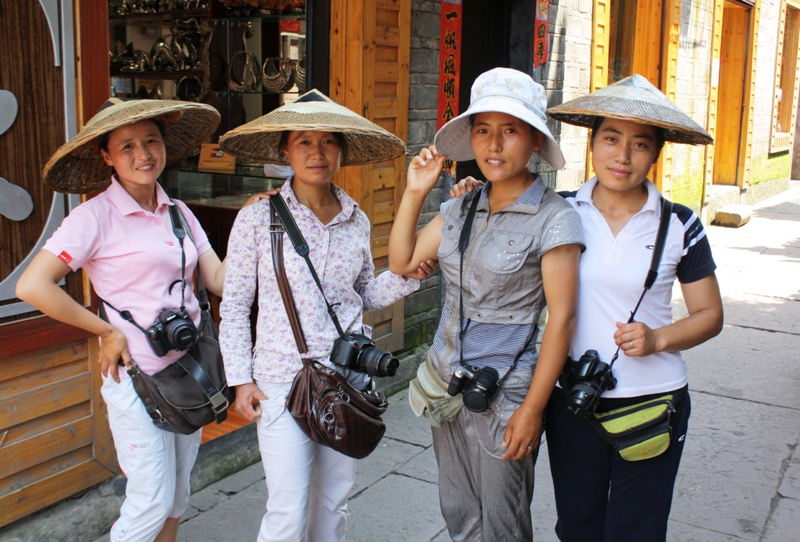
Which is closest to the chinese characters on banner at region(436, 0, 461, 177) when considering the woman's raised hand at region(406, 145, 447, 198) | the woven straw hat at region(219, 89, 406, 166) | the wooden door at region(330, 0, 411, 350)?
the wooden door at region(330, 0, 411, 350)

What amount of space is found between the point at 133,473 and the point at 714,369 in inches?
194

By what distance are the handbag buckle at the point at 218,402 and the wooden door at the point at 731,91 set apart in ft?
44.8

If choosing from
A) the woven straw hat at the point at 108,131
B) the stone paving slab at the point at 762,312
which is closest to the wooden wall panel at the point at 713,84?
the stone paving slab at the point at 762,312

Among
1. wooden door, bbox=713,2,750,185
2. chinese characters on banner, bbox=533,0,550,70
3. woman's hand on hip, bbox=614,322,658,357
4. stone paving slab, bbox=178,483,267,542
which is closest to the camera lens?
woman's hand on hip, bbox=614,322,658,357

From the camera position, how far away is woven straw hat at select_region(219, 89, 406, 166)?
2.62m

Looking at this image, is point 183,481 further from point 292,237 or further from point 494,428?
point 494,428

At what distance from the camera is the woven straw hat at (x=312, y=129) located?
8.61 feet

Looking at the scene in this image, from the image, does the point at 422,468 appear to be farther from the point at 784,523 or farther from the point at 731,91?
the point at 731,91

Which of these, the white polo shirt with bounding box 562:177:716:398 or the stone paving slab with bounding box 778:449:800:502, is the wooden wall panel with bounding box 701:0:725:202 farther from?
the white polo shirt with bounding box 562:177:716:398

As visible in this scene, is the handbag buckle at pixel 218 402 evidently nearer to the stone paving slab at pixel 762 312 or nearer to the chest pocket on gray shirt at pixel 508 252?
the chest pocket on gray shirt at pixel 508 252

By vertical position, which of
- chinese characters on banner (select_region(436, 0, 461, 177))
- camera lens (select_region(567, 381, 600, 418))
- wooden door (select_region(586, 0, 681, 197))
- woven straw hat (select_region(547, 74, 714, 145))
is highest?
wooden door (select_region(586, 0, 681, 197))

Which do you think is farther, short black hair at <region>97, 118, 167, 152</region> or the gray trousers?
short black hair at <region>97, 118, 167, 152</region>

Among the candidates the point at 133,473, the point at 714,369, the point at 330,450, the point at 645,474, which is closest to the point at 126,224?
the point at 133,473

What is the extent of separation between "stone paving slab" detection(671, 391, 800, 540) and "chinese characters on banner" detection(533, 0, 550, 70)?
3099mm
